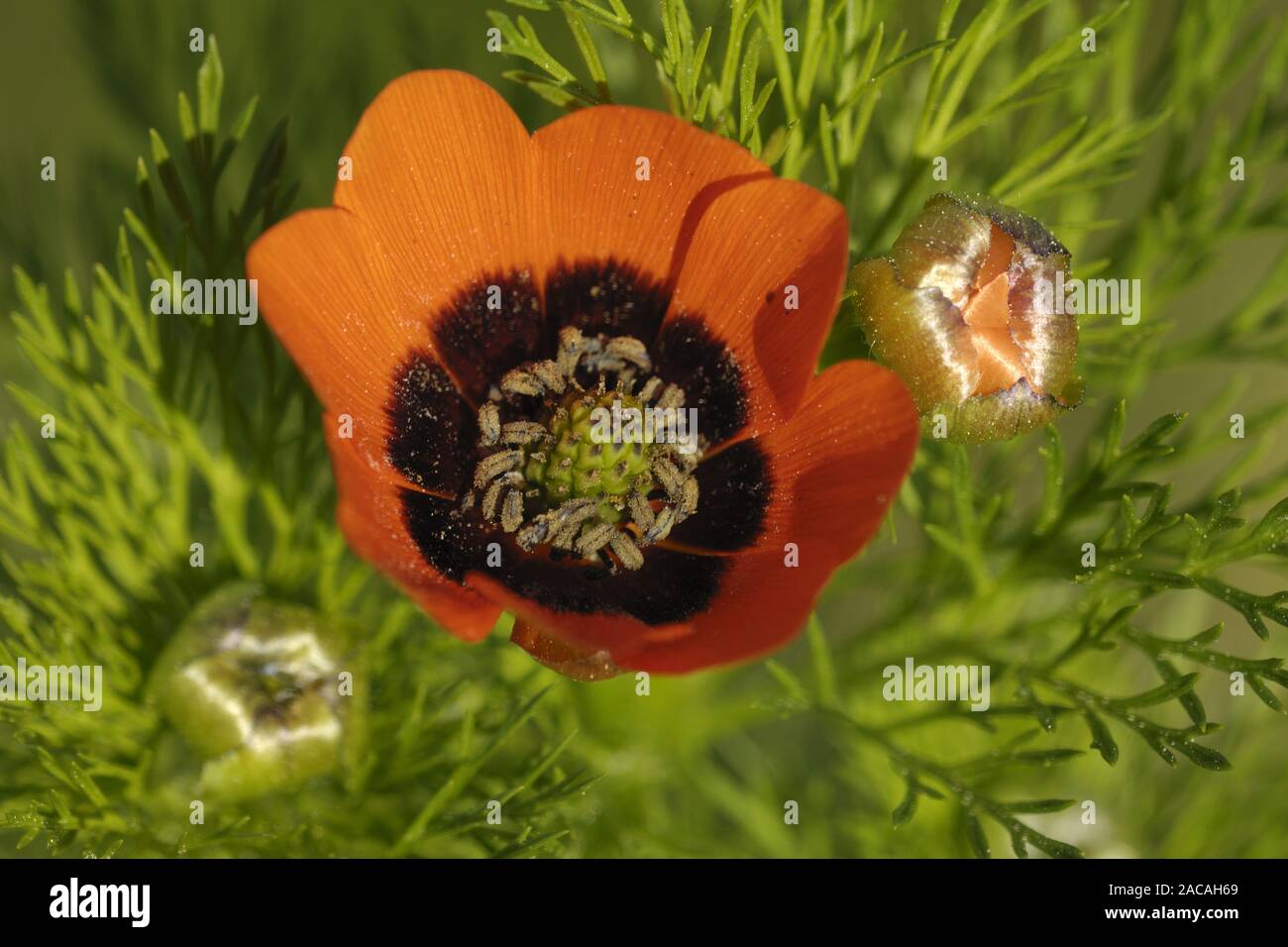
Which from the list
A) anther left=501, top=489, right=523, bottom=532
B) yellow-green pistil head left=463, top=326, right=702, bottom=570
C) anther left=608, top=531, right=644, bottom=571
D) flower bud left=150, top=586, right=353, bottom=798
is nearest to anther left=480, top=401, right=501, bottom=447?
yellow-green pistil head left=463, top=326, right=702, bottom=570

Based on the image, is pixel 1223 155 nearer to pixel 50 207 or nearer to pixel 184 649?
pixel 184 649

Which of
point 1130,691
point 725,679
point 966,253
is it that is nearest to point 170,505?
point 725,679

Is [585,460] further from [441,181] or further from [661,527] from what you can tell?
[441,181]

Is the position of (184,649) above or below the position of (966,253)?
below

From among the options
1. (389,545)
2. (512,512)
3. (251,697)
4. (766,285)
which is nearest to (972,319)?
(766,285)

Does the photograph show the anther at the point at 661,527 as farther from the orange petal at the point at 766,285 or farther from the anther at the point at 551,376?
the anther at the point at 551,376
